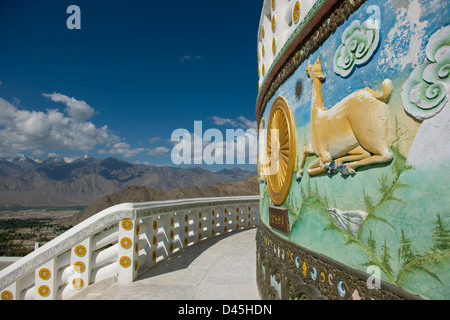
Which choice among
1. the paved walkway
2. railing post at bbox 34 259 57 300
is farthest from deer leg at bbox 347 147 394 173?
railing post at bbox 34 259 57 300

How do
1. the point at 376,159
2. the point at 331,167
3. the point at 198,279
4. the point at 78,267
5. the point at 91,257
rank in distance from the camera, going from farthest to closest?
the point at 198,279
the point at 91,257
the point at 78,267
the point at 331,167
the point at 376,159

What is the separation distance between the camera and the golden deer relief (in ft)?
6.97

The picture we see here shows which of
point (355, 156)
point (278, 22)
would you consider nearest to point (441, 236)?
point (355, 156)

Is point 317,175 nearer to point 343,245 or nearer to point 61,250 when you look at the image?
point 343,245

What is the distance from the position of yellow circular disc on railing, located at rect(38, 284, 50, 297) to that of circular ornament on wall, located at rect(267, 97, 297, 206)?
4.18m

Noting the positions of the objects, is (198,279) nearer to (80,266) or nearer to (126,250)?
(126,250)

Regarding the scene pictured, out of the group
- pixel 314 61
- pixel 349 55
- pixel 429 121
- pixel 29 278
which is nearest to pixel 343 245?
pixel 429 121

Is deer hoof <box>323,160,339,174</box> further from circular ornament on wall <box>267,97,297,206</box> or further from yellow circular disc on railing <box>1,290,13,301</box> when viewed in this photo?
yellow circular disc on railing <box>1,290,13,301</box>

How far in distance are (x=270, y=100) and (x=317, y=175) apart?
2.23 m

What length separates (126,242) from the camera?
17.7 feet

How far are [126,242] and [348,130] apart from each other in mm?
4574

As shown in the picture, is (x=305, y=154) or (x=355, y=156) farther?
(x=305, y=154)

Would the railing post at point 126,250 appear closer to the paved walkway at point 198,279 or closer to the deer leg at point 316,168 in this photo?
the paved walkway at point 198,279

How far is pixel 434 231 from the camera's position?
1.78 metres
